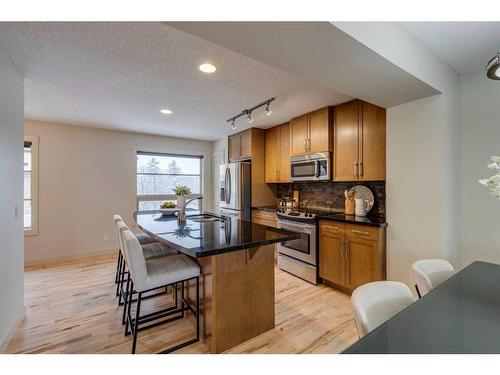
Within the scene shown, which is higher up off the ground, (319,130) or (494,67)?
(319,130)

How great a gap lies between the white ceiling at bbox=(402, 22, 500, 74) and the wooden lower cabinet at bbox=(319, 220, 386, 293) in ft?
5.47

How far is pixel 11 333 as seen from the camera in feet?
6.72

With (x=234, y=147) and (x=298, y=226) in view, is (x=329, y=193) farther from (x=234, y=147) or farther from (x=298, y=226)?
(x=234, y=147)

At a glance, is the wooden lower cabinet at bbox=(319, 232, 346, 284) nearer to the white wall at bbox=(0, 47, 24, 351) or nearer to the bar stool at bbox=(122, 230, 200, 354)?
the bar stool at bbox=(122, 230, 200, 354)

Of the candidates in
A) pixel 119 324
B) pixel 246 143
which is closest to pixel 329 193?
pixel 246 143

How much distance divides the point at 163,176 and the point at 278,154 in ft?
8.77

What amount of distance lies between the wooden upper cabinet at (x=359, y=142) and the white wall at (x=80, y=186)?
12.4ft

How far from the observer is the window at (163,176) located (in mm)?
5004

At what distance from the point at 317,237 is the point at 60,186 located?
4414 millimetres

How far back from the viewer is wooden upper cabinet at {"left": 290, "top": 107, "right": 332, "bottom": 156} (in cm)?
326

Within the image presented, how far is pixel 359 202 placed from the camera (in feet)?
10.2
